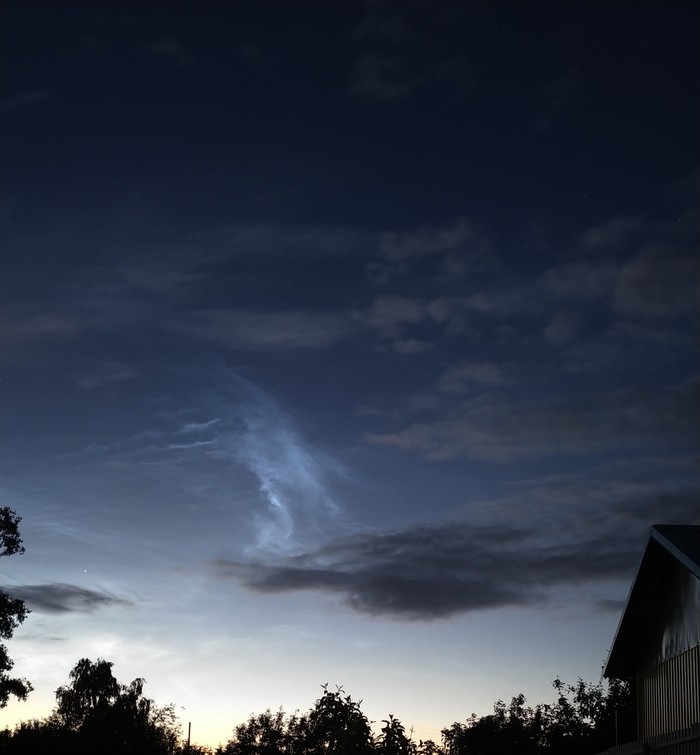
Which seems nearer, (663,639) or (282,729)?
(663,639)

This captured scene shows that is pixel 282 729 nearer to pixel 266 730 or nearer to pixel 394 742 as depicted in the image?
pixel 266 730

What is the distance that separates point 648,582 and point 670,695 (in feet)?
8.23

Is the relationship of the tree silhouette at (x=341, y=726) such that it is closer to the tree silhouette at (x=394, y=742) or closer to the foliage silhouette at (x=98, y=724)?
the tree silhouette at (x=394, y=742)

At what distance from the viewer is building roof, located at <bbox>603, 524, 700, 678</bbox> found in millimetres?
18062

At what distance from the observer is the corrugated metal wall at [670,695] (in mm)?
19047

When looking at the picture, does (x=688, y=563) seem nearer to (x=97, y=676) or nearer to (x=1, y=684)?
(x=1, y=684)

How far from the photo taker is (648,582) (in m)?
21.5

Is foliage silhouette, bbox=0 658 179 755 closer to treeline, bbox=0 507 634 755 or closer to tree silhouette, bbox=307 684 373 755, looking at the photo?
treeline, bbox=0 507 634 755

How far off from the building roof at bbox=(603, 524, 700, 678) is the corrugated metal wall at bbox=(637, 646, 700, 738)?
0.68 meters

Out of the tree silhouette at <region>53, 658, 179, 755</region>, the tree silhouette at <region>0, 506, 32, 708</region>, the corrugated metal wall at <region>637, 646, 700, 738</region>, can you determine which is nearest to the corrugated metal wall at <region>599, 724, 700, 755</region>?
the corrugated metal wall at <region>637, 646, 700, 738</region>

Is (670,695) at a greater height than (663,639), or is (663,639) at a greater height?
(663,639)

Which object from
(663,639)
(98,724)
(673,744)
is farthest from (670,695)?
(98,724)

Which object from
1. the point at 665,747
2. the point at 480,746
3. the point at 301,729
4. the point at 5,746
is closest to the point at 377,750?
the point at 665,747

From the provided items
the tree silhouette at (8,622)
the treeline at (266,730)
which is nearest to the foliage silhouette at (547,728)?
the treeline at (266,730)
